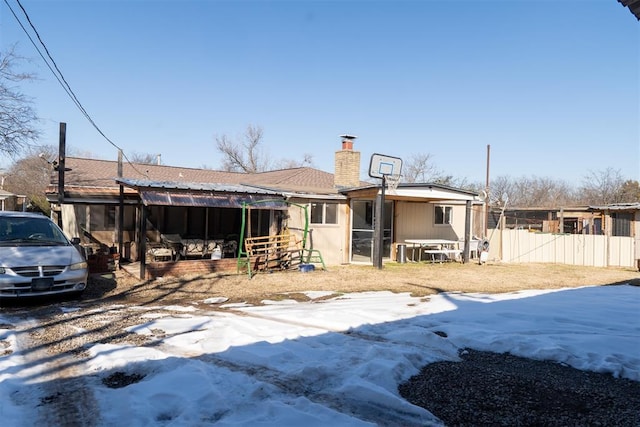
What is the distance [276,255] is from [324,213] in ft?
8.58

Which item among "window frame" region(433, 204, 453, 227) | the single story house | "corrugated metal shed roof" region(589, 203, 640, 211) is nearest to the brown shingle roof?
the single story house

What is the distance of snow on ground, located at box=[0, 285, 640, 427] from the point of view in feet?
11.4

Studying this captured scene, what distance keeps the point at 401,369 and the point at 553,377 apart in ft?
4.77

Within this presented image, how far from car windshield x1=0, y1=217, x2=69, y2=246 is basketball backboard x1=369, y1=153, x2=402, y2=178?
29.8ft

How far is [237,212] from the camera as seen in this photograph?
18141 mm

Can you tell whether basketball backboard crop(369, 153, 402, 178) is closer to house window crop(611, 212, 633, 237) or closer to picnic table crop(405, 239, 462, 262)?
picnic table crop(405, 239, 462, 262)

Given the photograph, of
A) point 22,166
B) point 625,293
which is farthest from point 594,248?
point 22,166

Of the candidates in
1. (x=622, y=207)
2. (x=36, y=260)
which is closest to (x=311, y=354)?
(x=36, y=260)

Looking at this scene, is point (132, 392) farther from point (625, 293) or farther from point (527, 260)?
point (527, 260)

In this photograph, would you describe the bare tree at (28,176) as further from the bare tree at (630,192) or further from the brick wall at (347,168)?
the bare tree at (630,192)

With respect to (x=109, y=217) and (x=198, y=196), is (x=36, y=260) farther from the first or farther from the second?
(x=109, y=217)

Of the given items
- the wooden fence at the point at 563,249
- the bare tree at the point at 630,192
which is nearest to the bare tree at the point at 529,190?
the bare tree at the point at 630,192

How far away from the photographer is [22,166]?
43.8 metres

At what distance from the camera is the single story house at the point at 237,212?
513 inches
